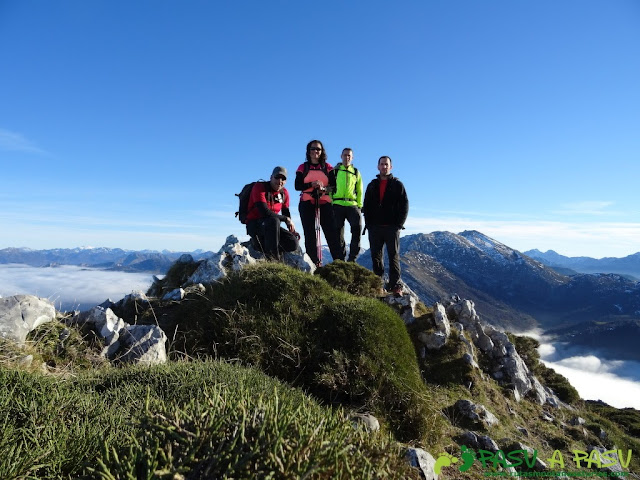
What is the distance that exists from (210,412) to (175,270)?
12.0 metres

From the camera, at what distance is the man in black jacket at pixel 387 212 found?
37.5 ft

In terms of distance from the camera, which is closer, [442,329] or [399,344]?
[399,344]

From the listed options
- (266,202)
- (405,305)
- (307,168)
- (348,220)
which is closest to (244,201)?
(266,202)

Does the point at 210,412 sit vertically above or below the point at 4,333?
above

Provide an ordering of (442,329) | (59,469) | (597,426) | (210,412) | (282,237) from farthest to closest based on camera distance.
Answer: (282,237) → (597,426) → (442,329) → (59,469) → (210,412)

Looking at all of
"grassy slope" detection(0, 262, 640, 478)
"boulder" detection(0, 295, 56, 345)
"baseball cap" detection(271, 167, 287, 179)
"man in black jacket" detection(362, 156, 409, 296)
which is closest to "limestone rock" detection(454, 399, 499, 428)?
"grassy slope" detection(0, 262, 640, 478)

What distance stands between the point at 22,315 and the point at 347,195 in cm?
909

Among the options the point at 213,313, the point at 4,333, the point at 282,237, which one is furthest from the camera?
the point at 282,237

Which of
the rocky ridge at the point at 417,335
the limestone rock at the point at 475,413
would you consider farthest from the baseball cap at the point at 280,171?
the limestone rock at the point at 475,413

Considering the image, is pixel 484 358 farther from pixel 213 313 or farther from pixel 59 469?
pixel 59 469

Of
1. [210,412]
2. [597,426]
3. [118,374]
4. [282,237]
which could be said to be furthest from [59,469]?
[597,426]

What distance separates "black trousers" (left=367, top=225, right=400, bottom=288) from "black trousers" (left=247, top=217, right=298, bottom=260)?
8.96 ft

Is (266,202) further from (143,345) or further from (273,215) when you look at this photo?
(143,345)

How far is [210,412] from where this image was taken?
227cm
